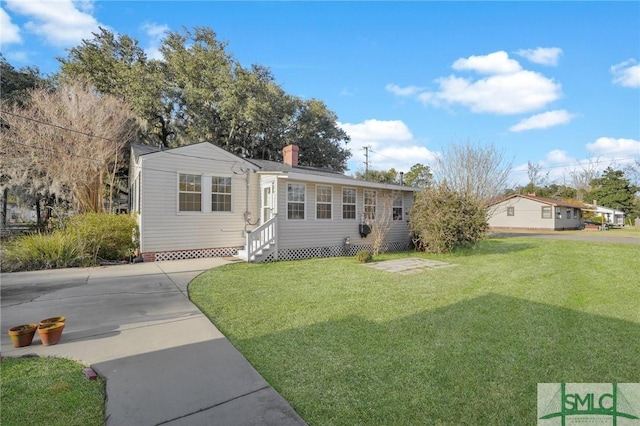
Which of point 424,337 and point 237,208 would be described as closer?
point 424,337

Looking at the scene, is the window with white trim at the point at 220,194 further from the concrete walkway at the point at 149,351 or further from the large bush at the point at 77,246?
the concrete walkway at the point at 149,351

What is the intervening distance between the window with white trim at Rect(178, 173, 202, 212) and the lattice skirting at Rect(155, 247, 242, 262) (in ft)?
4.78

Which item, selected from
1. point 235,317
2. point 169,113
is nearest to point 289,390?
point 235,317

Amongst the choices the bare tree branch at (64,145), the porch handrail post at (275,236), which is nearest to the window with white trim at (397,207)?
the porch handrail post at (275,236)

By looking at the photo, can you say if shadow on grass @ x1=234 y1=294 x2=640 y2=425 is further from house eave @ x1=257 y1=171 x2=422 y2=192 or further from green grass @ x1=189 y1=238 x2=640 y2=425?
house eave @ x1=257 y1=171 x2=422 y2=192

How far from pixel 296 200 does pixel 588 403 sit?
9269 millimetres

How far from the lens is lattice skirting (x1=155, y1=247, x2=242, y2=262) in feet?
33.1

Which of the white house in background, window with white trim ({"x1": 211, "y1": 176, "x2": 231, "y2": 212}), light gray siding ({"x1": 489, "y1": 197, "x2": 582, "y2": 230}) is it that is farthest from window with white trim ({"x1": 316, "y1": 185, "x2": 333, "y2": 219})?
the white house in background

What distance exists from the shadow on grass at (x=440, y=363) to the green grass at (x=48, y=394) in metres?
1.43

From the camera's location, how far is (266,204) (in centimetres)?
1187

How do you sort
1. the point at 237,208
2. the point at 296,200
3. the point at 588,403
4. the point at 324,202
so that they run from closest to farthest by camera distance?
1. the point at 588,403
2. the point at 296,200
3. the point at 237,208
4. the point at 324,202

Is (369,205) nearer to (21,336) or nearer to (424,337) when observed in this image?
(424,337)

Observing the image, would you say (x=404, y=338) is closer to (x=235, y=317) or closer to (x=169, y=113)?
(x=235, y=317)

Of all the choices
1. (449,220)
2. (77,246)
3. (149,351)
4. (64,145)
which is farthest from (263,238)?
(64,145)
